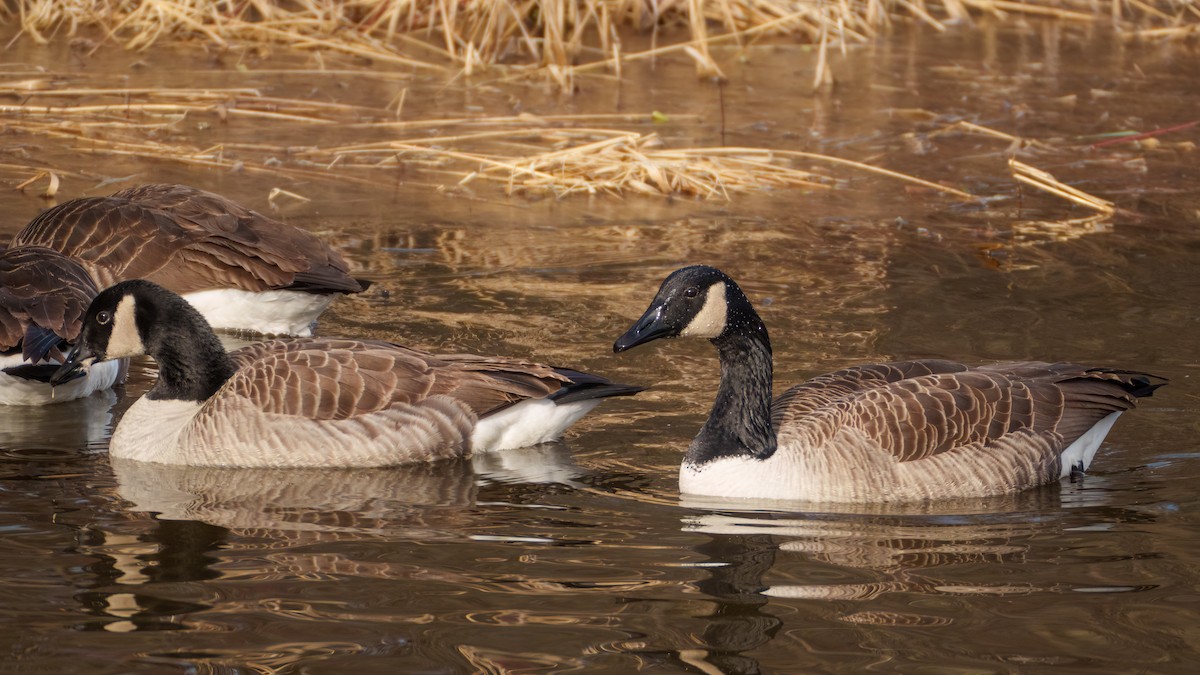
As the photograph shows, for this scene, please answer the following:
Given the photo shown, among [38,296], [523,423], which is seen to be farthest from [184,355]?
[523,423]

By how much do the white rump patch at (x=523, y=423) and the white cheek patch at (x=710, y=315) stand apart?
1011mm

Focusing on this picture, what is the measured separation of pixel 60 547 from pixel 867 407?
334cm

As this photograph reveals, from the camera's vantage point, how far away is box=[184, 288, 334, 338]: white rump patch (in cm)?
973

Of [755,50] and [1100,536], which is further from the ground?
[755,50]

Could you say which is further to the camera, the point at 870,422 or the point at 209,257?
the point at 209,257

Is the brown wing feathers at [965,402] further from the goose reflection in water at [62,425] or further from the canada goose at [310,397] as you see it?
the goose reflection in water at [62,425]

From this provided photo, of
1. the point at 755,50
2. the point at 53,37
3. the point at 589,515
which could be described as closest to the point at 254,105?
the point at 53,37

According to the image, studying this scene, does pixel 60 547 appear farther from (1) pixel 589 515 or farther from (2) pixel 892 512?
(2) pixel 892 512

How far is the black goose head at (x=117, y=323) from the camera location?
775 centimetres

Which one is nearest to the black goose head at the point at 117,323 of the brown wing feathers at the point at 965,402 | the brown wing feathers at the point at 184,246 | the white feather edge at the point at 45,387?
the white feather edge at the point at 45,387

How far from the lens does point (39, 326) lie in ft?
27.6

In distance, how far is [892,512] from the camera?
7.06 meters

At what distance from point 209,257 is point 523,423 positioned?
2791mm

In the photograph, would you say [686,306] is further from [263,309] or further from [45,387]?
[263,309]
